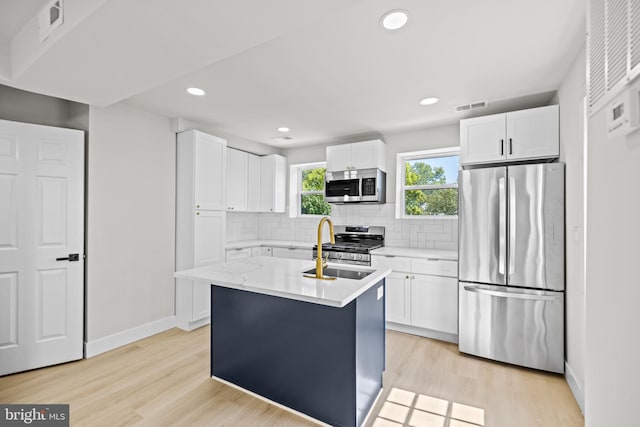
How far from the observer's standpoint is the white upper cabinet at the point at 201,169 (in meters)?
3.67

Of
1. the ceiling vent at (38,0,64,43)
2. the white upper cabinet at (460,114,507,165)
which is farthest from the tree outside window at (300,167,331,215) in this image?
the ceiling vent at (38,0,64,43)

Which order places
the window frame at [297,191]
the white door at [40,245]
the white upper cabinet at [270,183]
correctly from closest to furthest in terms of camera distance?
the white door at [40,245], the white upper cabinet at [270,183], the window frame at [297,191]

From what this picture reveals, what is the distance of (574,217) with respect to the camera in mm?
2383

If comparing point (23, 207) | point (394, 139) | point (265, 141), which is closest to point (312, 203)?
point (265, 141)

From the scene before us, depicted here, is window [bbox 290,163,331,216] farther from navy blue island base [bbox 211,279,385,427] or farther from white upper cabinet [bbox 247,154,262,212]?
navy blue island base [bbox 211,279,385,427]

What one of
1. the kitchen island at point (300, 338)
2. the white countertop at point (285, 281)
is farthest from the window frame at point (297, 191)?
the kitchen island at point (300, 338)

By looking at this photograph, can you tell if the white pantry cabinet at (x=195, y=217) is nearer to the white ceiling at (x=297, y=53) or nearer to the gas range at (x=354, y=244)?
the white ceiling at (x=297, y=53)

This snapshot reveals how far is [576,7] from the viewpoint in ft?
5.63

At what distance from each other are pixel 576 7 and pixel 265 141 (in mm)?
3924

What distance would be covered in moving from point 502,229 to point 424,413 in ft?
5.69

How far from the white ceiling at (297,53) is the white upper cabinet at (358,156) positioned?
2.55ft

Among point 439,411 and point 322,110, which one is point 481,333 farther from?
point 322,110

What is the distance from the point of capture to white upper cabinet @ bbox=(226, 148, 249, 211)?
4.46 meters

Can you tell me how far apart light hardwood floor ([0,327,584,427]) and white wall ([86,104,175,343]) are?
19.2 inches
